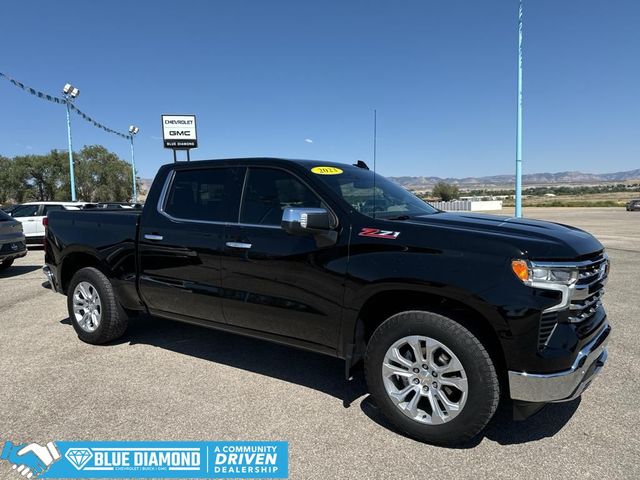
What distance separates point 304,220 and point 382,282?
680 millimetres

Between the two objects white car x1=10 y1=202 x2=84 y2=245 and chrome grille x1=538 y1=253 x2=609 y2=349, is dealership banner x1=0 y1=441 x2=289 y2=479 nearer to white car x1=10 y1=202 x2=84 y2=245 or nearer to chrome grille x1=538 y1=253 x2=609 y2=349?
chrome grille x1=538 y1=253 x2=609 y2=349

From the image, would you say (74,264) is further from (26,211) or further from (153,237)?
(26,211)

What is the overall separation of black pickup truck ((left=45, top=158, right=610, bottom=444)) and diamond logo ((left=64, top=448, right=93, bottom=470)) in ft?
4.58

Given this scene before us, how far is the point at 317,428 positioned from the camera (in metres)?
3.09

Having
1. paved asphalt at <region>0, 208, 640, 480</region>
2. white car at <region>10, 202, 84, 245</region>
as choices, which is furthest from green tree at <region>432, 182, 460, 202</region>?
paved asphalt at <region>0, 208, 640, 480</region>

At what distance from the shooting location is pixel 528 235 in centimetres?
282

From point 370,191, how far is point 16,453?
313 cm

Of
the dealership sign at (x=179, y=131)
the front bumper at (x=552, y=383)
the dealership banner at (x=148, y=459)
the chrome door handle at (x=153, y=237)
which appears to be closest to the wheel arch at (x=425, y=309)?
the front bumper at (x=552, y=383)

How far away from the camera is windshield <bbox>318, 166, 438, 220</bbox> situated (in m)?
3.49

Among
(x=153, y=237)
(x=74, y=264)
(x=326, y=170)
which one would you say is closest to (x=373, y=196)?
(x=326, y=170)

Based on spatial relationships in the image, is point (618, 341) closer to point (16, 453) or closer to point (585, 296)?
point (585, 296)

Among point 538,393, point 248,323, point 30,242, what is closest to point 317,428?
point 248,323

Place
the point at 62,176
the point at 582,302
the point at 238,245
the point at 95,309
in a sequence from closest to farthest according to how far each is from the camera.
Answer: the point at 582,302 < the point at 238,245 < the point at 95,309 < the point at 62,176

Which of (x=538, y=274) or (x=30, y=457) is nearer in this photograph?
(x=538, y=274)
